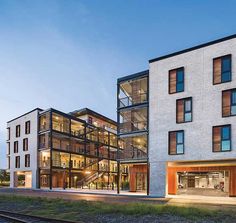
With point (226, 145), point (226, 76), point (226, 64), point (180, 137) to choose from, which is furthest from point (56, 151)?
point (226, 64)

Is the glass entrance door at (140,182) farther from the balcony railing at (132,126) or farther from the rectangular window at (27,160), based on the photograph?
the rectangular window at (27,160)

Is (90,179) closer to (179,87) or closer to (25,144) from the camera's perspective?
(25,144)

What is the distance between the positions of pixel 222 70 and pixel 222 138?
574 cm

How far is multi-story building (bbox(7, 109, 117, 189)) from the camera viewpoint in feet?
165

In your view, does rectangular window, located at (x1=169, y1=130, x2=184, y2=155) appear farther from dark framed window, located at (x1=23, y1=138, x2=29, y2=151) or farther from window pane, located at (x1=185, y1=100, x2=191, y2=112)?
dark framed window, located at (x1=23, y1=138, x2=29, y2=151)

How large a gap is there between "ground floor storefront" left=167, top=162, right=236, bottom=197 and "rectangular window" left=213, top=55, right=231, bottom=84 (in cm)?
727

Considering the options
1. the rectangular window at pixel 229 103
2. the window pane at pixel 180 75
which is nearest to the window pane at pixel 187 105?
the window pane at pixel 180 75

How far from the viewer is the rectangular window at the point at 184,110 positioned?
97.0 feet

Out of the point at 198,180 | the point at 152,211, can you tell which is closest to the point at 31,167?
the point at 198,180

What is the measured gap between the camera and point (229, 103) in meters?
27.5

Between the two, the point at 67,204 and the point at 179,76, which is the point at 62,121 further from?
the point at 67,204

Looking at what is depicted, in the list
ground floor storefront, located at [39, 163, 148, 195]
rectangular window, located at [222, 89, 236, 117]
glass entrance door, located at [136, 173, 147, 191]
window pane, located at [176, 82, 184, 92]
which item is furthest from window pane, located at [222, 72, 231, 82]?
glass entrance door, located at [136, 173, 147, 191]

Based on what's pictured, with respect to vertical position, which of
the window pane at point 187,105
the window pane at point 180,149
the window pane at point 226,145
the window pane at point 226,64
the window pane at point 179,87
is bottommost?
the window pane at point 180,149

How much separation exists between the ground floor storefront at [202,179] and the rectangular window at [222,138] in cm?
243
